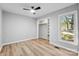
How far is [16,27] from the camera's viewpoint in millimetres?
4879

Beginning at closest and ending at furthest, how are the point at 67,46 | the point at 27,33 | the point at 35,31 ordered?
the point at 67,46, the point at 27,33, the point at 35,31

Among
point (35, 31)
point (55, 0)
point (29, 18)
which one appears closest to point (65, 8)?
point (55, 0)

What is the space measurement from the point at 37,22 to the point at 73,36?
12.6 feet

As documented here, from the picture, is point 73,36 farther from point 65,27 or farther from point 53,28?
point 53,28

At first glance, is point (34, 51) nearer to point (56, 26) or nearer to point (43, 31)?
point (56, 26)

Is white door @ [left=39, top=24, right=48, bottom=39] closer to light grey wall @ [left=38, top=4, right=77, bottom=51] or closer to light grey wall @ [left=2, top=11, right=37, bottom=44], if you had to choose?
light grey wall @ [left=2, top=11, right=37, bottom=44]

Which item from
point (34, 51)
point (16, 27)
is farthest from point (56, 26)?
point (16, 27)

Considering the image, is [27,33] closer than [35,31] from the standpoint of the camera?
Yes

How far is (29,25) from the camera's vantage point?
19.7ft

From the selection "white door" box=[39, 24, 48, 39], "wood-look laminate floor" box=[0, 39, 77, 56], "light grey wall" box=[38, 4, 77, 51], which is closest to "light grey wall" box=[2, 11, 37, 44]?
"white door" box=[39, 24, 48, 39]

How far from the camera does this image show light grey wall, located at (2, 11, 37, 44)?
4194 mm

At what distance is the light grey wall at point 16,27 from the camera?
13.8ft

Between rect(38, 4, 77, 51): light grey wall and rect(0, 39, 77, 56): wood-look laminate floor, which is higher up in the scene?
rect(38, 4, 77, 51): light grey wall

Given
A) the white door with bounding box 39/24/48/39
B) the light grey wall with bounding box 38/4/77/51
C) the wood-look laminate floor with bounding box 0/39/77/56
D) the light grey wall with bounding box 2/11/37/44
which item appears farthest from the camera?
the white door with bounding box 39/24/48/39
